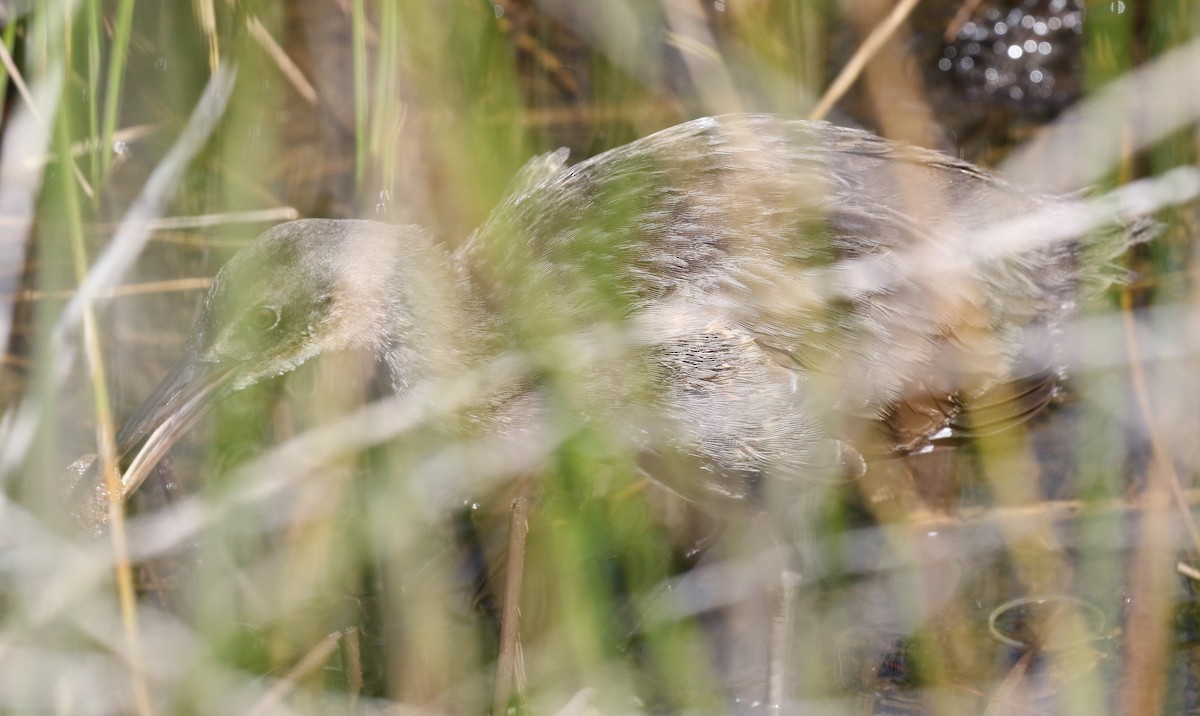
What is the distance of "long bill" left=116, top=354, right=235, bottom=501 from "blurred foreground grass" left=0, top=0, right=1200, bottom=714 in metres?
0.15

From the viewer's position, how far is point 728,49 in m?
3.04

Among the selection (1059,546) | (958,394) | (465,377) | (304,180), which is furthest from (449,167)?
(1059,546)

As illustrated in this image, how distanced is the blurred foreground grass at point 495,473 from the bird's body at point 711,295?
14 centimetres

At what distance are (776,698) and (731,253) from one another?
93 centimetres

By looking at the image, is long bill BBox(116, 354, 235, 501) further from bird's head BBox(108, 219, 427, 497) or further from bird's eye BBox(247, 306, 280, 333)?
bird's eye BBox(247, 306, 280, 333)

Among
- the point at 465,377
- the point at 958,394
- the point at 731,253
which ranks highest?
the point at 731,253

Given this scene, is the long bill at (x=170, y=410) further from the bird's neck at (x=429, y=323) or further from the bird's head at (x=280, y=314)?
the bird's neck at (x=429, y=323)

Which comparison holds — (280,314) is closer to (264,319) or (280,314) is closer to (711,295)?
(264,319)

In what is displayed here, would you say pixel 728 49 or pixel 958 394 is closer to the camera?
pixel 958 394

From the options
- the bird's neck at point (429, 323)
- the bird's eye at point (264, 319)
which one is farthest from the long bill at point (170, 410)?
the bird's neck at point (429, 323)

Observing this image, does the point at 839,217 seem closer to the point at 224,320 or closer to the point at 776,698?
the point at 776,698

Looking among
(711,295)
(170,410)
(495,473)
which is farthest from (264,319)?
(711,295)

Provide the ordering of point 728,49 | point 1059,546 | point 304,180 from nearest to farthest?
point 1059,546, point 728,49, point 304,180

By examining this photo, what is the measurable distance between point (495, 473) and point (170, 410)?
0.74 metres
